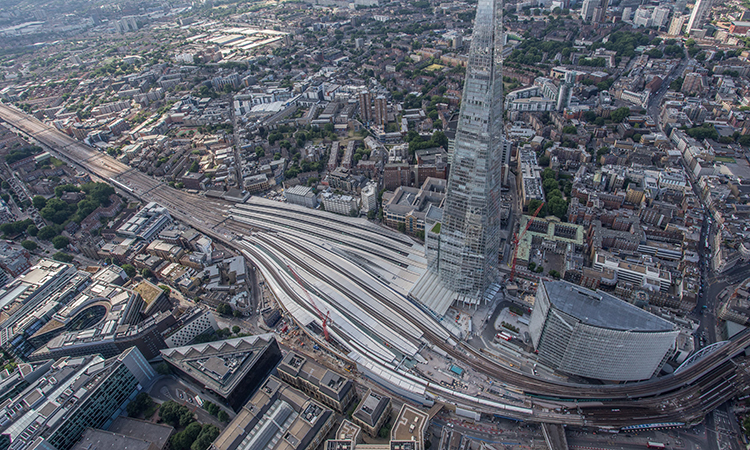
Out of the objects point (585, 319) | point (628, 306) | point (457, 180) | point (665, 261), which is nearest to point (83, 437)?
point (457, 180)

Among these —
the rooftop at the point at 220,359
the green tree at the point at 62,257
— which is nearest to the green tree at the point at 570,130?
the rooftop at the point at 220,359

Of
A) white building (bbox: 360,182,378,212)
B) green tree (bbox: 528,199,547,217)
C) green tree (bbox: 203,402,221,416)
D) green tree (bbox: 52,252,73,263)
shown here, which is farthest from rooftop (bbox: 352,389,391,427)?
green tree (bbox: 52,252,73,263)

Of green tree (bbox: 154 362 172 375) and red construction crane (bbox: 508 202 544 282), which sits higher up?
red construction crane (bbox: 508 202 544 282)

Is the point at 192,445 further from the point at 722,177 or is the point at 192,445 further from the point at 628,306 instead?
the point at 722,177

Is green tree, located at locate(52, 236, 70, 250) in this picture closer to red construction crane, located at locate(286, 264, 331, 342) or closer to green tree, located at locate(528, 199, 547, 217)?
red construction crane, located at locate(286, 264, 331, 342)

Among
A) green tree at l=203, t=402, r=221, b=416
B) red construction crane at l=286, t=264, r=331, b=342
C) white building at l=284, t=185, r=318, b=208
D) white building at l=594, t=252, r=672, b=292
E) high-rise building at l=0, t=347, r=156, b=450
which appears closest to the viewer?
high-rise building at l=0, t=347, r=156, b=450

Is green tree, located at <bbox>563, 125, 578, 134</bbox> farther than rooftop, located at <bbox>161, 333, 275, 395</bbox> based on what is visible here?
Yes
